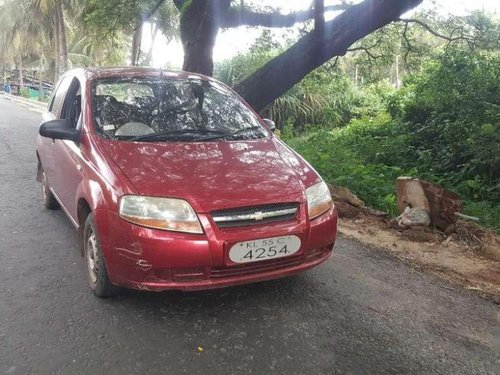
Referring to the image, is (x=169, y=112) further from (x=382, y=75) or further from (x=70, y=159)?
(x=382, y=75)

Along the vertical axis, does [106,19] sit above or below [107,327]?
above

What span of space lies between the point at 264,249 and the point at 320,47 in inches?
255

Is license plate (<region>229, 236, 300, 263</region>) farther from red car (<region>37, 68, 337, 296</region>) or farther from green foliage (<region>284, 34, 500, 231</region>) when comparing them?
green foliage (<region>284, 34, 500, 231</region>)

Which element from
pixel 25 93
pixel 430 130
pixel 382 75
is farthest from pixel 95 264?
pixel 25 93

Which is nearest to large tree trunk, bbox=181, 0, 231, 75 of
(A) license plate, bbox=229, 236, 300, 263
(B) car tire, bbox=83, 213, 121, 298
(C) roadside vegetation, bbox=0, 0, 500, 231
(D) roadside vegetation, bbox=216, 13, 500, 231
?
(C) roadside vegetation, bbox=0, 0, 500, 231

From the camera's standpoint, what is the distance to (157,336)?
111 inches

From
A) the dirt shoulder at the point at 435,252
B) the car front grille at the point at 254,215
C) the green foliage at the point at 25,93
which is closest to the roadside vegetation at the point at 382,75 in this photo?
the dirt shoulder at the point at 435,252

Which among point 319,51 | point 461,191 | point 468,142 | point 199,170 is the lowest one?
point 461,191

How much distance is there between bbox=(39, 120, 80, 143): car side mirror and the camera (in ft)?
12.0

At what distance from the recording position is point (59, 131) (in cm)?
A: 368

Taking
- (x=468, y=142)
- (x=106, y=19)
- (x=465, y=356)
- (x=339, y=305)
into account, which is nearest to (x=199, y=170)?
(x=339, y=305)

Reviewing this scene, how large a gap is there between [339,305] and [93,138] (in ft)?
7.17

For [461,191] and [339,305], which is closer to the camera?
[339,305]

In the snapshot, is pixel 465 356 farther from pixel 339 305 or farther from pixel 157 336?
pixel 157 336
